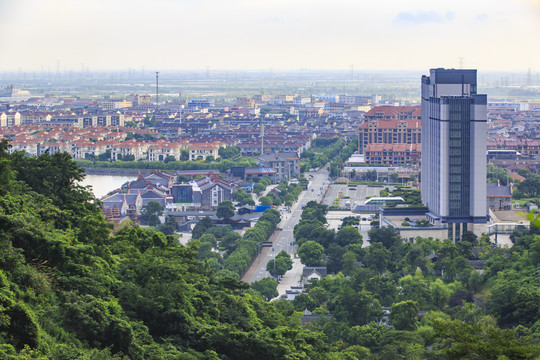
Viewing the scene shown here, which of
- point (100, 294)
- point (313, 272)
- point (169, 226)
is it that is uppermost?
point (100, 294)

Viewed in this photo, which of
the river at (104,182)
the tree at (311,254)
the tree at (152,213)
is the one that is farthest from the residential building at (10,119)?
the tree at (311,254)

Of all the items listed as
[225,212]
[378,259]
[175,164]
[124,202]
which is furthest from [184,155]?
[378,259]

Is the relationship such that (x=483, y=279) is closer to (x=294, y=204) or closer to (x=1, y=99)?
(x=294, y=204)

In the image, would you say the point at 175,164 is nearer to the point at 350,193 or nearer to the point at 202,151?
the point at 202,151

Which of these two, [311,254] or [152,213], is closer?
[311,254]

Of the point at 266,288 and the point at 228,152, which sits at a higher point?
the point at 228,152

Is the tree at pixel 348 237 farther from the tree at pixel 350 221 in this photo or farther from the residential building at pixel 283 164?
the residential building at pixel 283 164

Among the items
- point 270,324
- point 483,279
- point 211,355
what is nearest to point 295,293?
point 483,279
